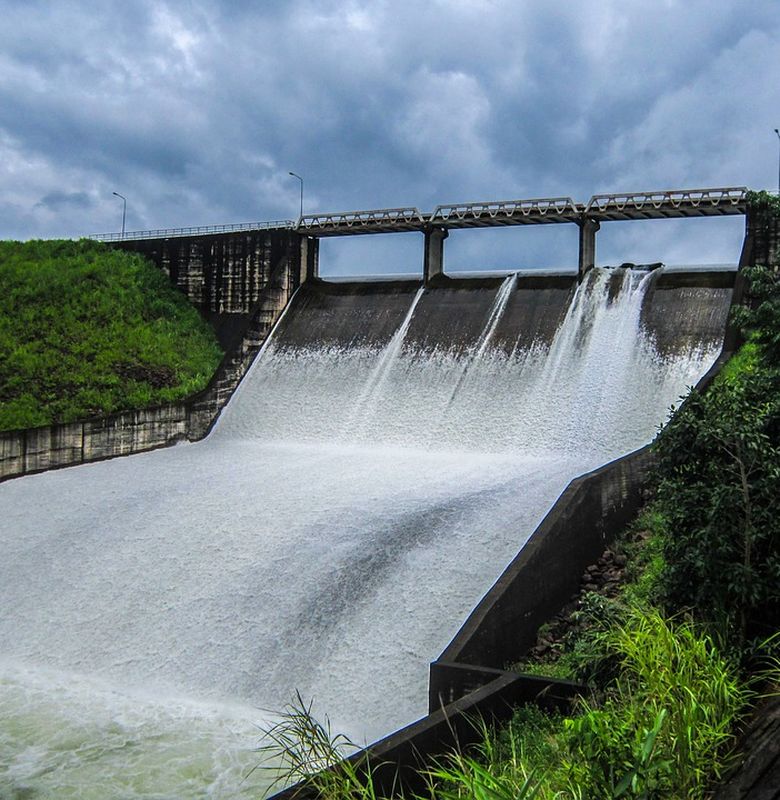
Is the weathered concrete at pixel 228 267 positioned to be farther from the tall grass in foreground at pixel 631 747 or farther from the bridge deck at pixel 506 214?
the tall grass in foreground at pixel 631 747

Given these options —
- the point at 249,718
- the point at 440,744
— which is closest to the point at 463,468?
the point at 249,718

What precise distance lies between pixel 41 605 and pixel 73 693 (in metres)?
2.93

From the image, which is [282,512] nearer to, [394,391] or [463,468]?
[463,468]

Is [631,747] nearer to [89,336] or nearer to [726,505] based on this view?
[726,505]

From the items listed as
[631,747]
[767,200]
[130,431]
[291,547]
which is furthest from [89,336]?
[631,747]

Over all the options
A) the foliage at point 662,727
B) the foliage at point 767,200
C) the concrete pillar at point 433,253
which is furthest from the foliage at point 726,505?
the concrete pillar at point 433,253

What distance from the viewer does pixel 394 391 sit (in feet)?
79.7

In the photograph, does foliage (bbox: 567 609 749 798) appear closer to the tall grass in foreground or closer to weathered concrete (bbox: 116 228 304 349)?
the tall grass in foreground

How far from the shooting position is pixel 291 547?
1496 cm

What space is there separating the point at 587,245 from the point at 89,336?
16.6 meters

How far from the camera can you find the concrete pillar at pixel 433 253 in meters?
28.7

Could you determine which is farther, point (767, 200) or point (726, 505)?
point (767, 200)

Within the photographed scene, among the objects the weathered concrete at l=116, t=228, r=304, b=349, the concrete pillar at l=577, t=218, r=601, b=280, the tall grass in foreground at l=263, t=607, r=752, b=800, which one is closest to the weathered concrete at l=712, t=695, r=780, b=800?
the tall grass in foreground at l=263, t=607, r=752, b=800

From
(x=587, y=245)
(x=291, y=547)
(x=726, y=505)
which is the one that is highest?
(x=587, y=245)
